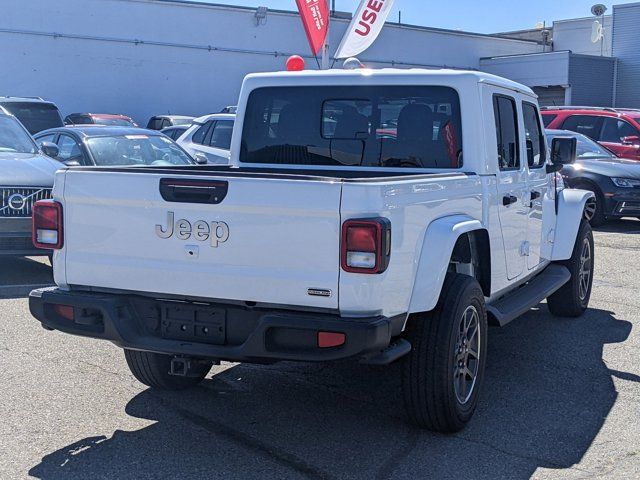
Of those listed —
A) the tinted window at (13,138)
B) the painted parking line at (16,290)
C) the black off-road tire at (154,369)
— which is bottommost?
the painted parking line at (16,290)

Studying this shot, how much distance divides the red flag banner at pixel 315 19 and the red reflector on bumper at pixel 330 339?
51.9 feet

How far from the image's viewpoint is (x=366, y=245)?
405 cm

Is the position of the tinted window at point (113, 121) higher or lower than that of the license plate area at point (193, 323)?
higher

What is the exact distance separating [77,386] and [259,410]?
122 cm

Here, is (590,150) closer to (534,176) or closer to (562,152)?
(562,152)

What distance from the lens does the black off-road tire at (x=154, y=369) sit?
17.7ft

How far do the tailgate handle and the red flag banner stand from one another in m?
15.4

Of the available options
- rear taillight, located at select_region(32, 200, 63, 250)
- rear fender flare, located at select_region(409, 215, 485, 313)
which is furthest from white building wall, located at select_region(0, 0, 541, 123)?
rear fender flare, located at select_region(409, 215, 485, 313)

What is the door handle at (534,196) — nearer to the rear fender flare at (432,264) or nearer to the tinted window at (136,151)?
the rear fender flare at (432,264)

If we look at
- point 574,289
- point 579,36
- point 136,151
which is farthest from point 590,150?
point 579,36

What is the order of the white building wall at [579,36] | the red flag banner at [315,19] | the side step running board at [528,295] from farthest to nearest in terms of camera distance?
the white building wall at [579,36]
the red flag banner at [315,19]
the side step running board at [528,295]

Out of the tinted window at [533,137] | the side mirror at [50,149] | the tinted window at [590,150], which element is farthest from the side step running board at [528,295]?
Result: the tinted window at [590,150]

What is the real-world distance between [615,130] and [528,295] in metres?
11.5

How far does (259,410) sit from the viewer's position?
17.3ft
